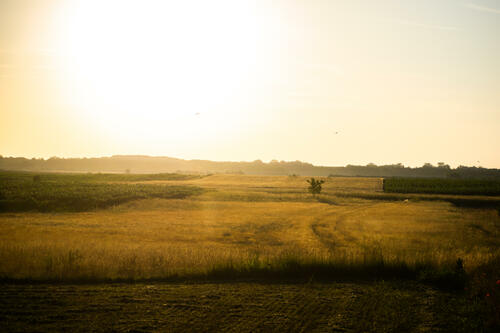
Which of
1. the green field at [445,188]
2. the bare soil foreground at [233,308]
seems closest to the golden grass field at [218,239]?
the bare soil foreground at [233,308]

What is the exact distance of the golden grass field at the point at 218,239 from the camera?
1192 cm

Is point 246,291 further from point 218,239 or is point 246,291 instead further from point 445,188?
point 445,188

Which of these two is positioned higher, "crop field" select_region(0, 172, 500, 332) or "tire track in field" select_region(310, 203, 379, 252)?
"crop field" select_region(0, 172, 500, 332)

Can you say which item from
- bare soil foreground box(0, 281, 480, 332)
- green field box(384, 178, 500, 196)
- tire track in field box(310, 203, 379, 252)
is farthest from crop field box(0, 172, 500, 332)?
green field box(384, 178, 500, 196)

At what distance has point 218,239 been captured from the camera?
77.5 ft

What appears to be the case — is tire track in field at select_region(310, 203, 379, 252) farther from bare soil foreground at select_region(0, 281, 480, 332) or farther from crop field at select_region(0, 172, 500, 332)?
bare soil foreground at select_region(0, 281, 480, 332)

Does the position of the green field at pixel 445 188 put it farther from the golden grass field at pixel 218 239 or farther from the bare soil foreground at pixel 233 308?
the bare soil foreground at pixel 233 308

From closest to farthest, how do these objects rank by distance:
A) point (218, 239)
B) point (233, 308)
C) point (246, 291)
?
point (233, 308) → point (246, 291) → point (218, 239)

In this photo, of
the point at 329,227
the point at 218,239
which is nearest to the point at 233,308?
the point at 218,239

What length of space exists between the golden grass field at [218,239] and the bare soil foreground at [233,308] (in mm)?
1560

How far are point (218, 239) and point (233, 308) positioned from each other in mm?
15197

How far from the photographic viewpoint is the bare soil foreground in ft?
25.0

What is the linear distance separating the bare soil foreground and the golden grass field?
5.12 ft

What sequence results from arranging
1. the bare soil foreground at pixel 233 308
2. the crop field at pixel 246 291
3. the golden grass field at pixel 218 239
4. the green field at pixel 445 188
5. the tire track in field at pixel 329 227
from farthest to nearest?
the green field at pixel 445 188 < the tire track in field at pixel 329 227 < the golden grass field at pixel 218 239 < the crop field at pixel 246 291 < the bare soil foreground at pixel 233 308
